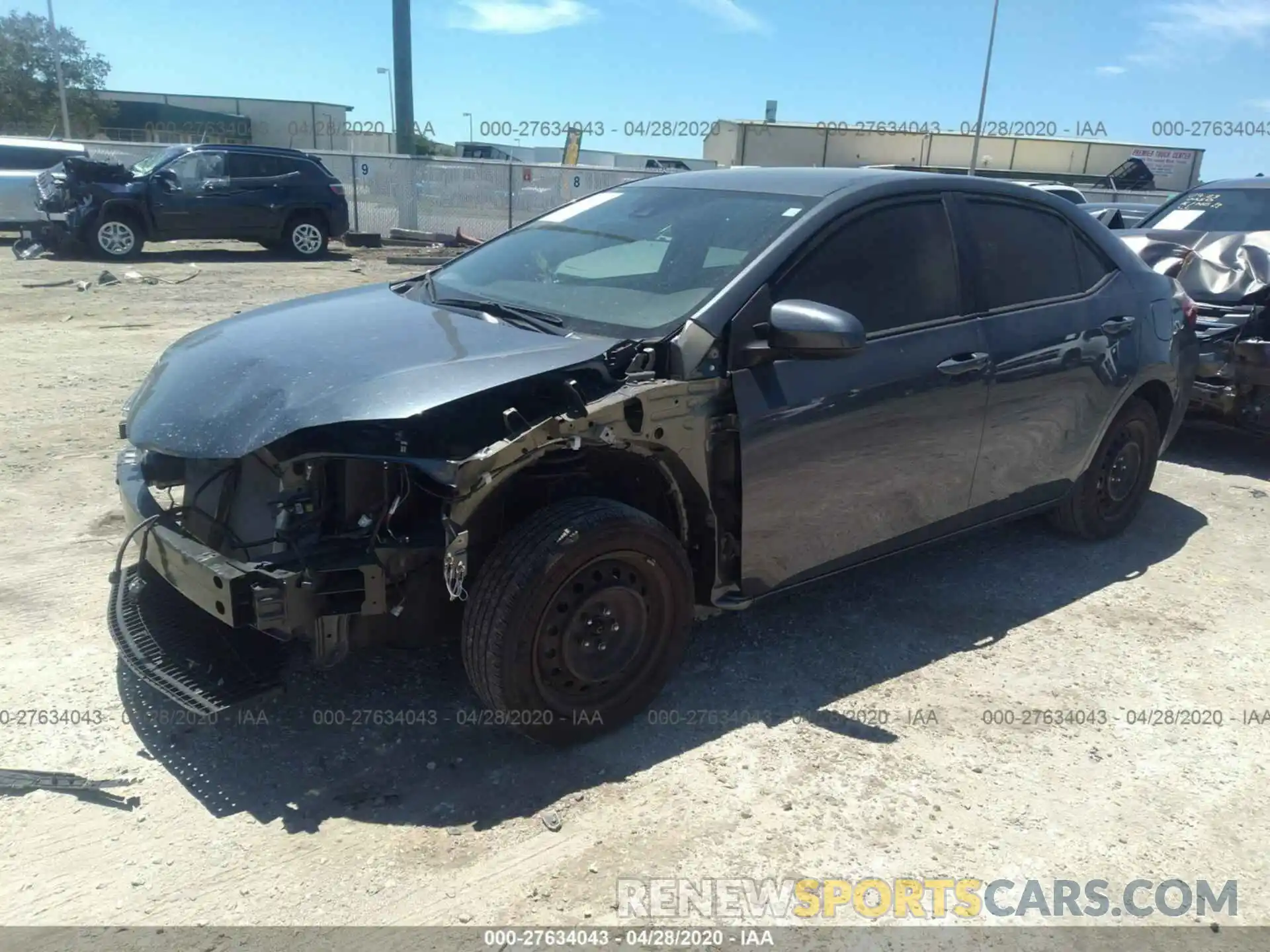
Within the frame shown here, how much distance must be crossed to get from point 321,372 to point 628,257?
54.2 inches

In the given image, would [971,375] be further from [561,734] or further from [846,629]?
[561,734]

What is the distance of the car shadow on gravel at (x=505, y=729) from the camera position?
2.91m

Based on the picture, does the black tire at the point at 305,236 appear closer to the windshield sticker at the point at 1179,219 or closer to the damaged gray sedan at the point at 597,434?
the windshield sticker at the point at 1179,219

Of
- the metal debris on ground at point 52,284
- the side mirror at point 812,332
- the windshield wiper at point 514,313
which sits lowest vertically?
the metal debris on ground at point 52,284

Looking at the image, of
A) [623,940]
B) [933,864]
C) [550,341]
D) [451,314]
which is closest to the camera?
[623,940]

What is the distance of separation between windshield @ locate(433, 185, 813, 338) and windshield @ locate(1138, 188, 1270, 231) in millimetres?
5906

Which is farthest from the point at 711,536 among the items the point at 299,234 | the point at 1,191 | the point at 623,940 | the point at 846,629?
the point at 1,191

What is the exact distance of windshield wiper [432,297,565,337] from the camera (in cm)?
340

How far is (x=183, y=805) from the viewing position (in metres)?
2.82

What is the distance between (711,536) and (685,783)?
826 mm

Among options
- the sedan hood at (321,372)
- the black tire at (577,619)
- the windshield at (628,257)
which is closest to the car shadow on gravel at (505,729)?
the black tire at (577,619)

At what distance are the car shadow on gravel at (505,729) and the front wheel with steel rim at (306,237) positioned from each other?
14360 millimetres

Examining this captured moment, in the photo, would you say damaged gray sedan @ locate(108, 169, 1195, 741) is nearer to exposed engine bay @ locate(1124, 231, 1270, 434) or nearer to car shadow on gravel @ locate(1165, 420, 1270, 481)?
exposed engine bay @ locate(1124, 231, 1270, 434)

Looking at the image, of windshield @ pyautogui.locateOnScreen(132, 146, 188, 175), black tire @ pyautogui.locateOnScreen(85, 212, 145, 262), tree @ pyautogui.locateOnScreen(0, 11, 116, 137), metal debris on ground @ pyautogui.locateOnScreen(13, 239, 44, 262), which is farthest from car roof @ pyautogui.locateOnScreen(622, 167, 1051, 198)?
tree @ pyautogui.locateOnScreen(0, 11, 116, 137)
